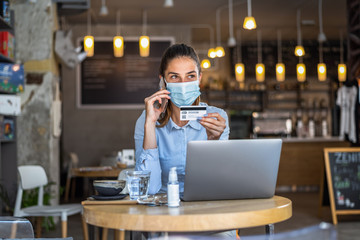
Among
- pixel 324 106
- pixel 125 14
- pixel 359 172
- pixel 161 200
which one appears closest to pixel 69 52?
pixel 125 14

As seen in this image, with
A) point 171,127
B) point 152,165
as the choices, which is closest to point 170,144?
point 171,127

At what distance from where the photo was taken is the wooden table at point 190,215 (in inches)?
56.3

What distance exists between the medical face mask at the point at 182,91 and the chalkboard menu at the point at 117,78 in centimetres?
696

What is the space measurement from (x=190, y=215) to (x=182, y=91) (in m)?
Result: 0.81

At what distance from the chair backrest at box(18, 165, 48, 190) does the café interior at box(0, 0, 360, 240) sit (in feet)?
0.06

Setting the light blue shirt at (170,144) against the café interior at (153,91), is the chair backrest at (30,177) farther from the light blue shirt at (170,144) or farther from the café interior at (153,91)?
the light blue shirt at (170,144)

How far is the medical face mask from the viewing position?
2.13 metres

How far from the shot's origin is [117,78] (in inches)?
359

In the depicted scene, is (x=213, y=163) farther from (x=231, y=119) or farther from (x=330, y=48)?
(x=330, y=48)

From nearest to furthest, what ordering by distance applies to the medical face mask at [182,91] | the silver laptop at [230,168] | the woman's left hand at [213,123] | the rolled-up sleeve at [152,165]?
the silver laptop at [230,168] → the woman's left hand at [213,123] → the rolled-up sleeve at [152,165] → the medical face mask at [182,91]

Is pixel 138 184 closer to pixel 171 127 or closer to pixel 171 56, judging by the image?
pixel 171 127

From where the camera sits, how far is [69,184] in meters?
8.20

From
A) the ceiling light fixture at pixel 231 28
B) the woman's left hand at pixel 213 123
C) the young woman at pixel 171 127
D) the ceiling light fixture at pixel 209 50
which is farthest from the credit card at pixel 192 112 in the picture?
the ceiling light fixture at pixel 231 28

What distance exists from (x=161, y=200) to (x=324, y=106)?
9780mm
